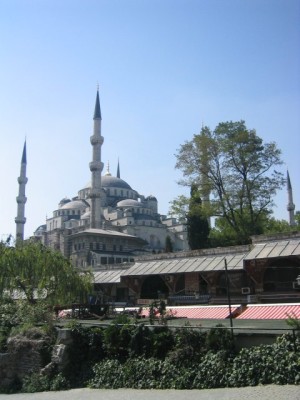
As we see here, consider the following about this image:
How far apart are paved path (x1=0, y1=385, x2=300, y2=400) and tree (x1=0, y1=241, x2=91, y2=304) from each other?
31.7 feet

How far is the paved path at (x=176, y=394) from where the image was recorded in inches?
355

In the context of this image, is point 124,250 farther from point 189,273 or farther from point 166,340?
point 166,340

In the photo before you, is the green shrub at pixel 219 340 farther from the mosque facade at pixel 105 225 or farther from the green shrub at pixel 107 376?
the mosque facade at pixel 105 225

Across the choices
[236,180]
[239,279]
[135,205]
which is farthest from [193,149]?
[135,205]

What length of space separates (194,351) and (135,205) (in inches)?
2541

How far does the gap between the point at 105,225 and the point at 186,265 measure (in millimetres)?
41095

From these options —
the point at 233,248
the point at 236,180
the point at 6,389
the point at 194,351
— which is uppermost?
the point at 236,180

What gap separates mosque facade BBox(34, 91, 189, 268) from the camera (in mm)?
52594

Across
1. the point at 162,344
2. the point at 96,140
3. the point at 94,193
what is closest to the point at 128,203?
the point at 94,193

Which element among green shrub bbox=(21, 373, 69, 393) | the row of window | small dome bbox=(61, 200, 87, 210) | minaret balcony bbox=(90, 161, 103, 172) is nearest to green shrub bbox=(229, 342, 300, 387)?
green shrub bbox=(21, 373, 69, 393)

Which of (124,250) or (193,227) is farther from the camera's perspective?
(124,250)

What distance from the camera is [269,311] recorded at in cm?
1828

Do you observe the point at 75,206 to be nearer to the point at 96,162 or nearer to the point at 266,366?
the point at 96,162

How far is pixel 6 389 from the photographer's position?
13328 millimetres
